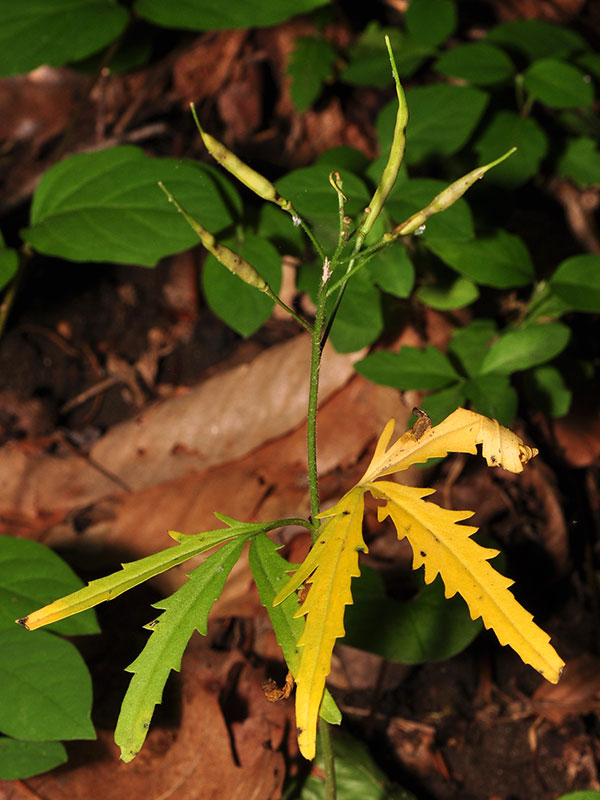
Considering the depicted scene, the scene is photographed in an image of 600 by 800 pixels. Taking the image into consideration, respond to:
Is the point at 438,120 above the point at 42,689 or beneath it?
above

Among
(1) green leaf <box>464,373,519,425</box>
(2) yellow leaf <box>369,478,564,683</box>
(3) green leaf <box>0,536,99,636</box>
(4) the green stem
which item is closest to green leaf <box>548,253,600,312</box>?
(1) green leaf <box>464,373,519,425</box>

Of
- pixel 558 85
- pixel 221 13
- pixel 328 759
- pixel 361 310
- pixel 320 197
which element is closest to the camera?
pixel 328 759

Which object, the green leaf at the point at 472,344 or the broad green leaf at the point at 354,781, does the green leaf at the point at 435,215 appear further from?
the broad green leaf at the point at 354,781

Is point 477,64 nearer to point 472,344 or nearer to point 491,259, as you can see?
point 491,259

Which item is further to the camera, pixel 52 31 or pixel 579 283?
pixel 52 31

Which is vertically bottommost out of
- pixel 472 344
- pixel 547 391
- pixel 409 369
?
pixel 547 391

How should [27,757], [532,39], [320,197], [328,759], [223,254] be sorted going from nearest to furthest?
[223,254] → [328,759] → [27,757] → [320,197] → [532,39]

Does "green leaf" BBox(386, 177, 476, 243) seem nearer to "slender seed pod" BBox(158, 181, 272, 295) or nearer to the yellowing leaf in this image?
"slender seed pod" BBox(158, 181, 272, 295)

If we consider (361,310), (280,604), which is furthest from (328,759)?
(361,310)
